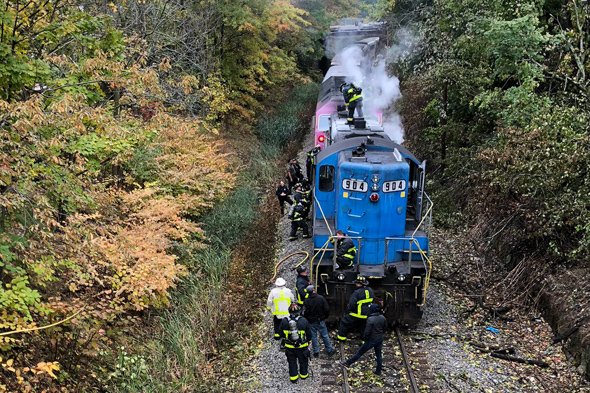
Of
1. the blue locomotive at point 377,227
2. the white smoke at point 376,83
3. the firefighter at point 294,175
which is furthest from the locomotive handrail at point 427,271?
the white smoke at point 376,83

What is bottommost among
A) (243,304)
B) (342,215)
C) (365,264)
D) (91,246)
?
(243,304)

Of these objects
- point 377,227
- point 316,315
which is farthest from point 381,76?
point 316,315

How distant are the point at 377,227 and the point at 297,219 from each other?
14.4 feet

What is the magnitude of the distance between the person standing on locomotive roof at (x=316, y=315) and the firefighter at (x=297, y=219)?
5.46 m

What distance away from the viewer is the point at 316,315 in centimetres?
977

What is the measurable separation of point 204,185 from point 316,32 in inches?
922

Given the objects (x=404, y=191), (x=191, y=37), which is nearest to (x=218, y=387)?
(x=404, y=191)

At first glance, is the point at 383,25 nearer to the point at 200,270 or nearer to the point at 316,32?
the point at 316,32

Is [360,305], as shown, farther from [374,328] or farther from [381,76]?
[381,76]

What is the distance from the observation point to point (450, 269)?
13.7m

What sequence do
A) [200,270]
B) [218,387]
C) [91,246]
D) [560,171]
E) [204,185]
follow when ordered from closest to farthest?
[91,246] < [218,387] < [560,171] < [200,270] < [204,185]

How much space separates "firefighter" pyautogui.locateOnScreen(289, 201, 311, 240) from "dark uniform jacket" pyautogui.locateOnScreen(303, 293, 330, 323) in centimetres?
564

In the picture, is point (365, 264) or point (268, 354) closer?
point (268, 354)

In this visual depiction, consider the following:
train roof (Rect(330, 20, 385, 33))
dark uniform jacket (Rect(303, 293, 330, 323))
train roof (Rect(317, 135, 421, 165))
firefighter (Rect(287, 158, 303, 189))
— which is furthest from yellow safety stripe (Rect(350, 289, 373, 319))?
train roof (Rect(330, 20, 385, 33))
